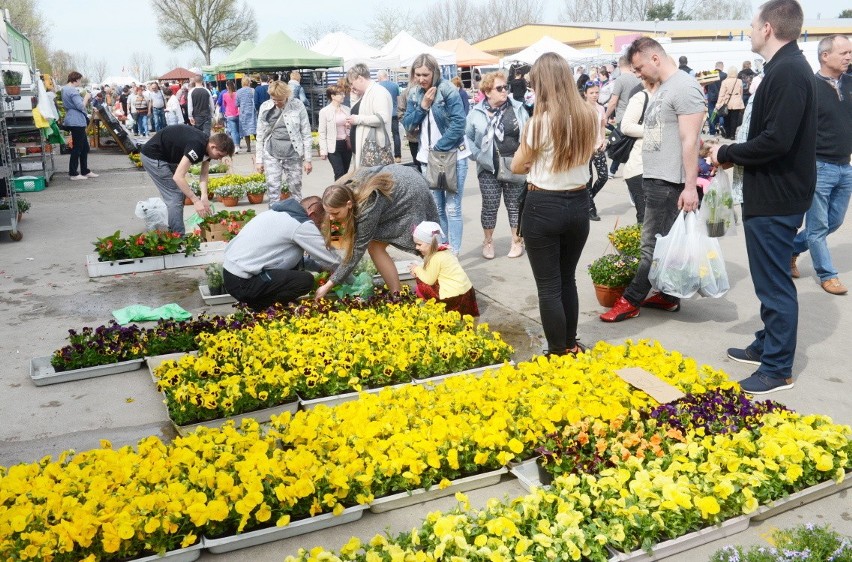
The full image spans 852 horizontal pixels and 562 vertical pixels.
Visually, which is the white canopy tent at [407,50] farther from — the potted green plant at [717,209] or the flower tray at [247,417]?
the flower tray at [247,417]

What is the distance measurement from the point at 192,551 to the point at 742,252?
7080 millimetres

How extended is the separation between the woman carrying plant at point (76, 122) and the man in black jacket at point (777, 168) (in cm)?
1427

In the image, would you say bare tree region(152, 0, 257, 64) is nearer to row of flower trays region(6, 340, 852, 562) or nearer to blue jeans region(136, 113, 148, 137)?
blue jeans region(136, 113, 148, 137)

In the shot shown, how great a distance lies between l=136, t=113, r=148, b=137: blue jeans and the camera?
29.0 meters

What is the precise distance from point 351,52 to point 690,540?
2636cm

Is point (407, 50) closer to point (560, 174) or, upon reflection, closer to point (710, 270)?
point (710, 270)

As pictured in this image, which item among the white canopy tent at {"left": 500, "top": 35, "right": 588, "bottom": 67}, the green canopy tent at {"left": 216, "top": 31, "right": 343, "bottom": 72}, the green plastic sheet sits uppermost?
the white canopy tent at {"left": 500, "top": 35, "right": 588, "bottom": 67}

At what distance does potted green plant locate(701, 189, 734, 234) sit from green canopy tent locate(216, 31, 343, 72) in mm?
18872

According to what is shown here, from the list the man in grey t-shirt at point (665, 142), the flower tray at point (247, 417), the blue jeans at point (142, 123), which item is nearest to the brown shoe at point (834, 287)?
the man in grey t-shirt at point (665, 142)

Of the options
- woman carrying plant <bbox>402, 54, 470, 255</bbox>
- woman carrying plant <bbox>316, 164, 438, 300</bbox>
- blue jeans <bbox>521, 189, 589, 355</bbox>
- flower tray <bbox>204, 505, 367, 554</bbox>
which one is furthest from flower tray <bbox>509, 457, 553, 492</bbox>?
woman carrying plant <bbox>402, 54, 470, 255</bbox>

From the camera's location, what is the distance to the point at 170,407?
14.8 ft

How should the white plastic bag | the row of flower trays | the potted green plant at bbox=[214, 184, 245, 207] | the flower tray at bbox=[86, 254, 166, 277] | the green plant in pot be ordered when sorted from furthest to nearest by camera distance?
the potted green plant at bbox=[214, 184, 245, 207]
the white plastic bag
the flower tray at bbox=[86, 254, 166, 277]
the green plant in pot
the row of flower trays

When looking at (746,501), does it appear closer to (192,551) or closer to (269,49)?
(192,551)

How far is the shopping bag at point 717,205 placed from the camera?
5.79 m
